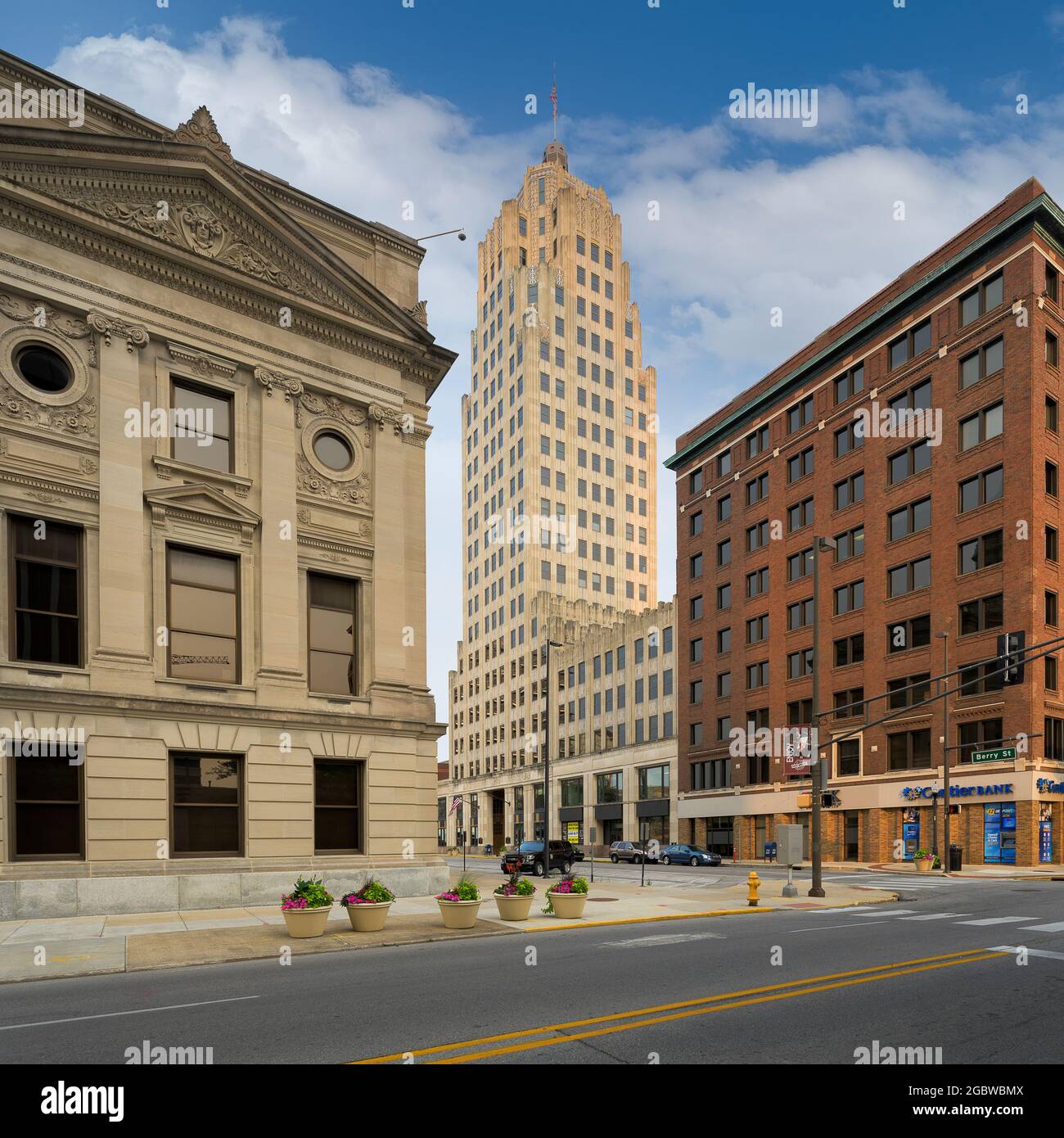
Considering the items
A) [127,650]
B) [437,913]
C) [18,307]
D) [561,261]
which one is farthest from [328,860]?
[561,261]

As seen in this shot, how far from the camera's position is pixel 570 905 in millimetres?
21297

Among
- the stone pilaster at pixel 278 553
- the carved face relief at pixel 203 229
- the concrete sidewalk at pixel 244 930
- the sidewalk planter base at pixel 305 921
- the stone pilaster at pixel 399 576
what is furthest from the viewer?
the stone pilaster at pixel 399 576

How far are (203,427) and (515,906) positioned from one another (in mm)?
15372

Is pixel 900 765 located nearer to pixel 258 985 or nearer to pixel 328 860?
pixel 328 860

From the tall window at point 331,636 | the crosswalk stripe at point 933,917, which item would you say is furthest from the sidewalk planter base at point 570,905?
the tall window at point 331,636

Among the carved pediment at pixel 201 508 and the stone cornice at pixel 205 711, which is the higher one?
the carved pediment at pixel 201 508

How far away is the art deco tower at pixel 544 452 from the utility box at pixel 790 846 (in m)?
68.0

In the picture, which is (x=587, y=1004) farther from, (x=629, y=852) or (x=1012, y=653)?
(x=629, y=852)

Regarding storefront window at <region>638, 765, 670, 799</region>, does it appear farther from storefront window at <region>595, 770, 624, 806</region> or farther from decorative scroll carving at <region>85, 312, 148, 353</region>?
decorative scroll carving at <region>85, 312, 148, 353</region>

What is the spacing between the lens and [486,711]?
111688 mm

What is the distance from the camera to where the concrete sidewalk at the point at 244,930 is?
15453 millimetres

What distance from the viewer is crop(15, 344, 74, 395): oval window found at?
23.2m

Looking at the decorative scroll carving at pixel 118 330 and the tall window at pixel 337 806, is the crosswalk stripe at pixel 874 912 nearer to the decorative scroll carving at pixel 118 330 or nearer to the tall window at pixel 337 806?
the tall window at pixel 337 806
